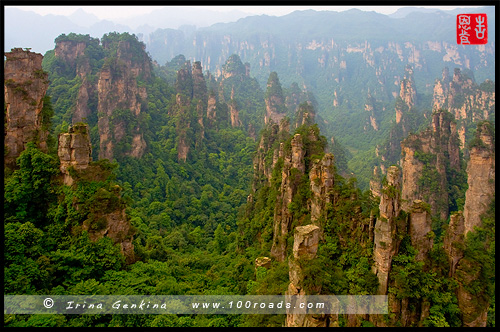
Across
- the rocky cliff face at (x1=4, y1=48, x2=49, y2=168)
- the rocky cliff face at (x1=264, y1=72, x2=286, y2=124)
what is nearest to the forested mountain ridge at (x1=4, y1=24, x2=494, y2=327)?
the rocky cliff face at (x1=4, y1=48, x2=49, y2=168)

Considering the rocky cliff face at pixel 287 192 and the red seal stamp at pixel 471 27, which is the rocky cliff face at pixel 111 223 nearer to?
the rocky cliff face at pixel 287 192

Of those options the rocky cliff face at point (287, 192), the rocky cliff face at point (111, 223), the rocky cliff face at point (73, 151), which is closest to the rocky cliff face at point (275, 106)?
the rocky cliff face at point (287, 192)

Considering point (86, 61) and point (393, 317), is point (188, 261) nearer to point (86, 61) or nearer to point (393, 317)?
point (393, 317)

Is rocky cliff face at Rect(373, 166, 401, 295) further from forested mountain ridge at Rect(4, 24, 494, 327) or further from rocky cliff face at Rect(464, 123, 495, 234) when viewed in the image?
rocky cliff face at Rect(464, 123, 495, 234)

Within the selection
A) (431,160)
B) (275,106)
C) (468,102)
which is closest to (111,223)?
(431,160)

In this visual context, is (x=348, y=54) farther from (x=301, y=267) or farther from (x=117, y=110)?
(x=301, y=267)
